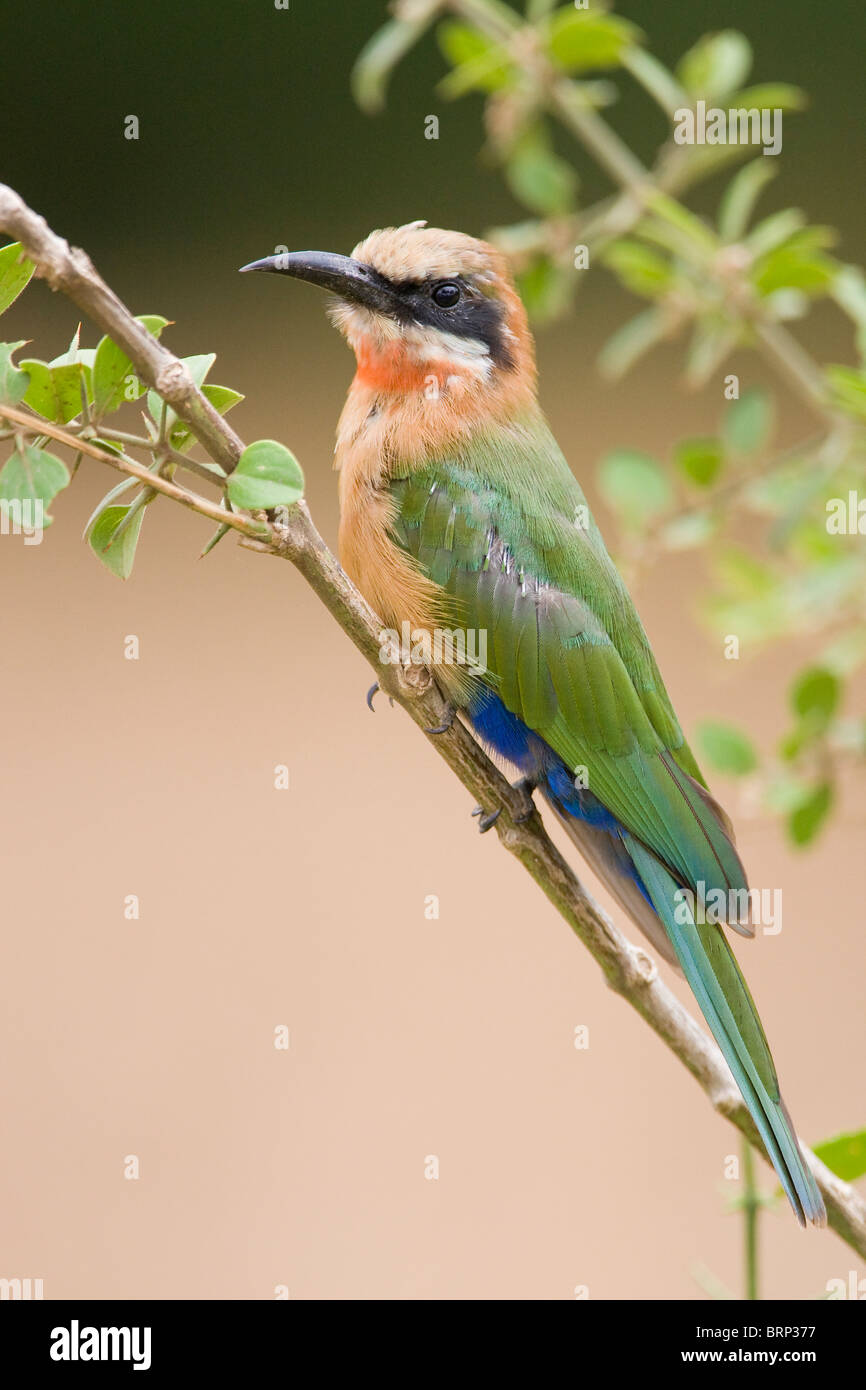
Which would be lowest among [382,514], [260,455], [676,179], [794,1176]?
[794,1176]

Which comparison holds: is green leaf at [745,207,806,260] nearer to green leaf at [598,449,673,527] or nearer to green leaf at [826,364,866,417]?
green leaf at [826,364,866,417]

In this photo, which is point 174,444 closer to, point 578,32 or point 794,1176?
point 578,32

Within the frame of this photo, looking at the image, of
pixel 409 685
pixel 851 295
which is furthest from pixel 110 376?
pixel 851 295

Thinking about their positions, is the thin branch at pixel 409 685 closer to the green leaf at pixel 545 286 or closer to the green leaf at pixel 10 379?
the green leaf at pixel 10 379

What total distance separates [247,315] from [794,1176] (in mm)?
3560

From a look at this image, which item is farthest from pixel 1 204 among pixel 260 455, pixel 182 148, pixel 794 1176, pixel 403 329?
pixel 182 148

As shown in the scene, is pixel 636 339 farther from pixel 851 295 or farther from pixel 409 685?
pixel 409 685

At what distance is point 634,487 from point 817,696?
0.35 meters

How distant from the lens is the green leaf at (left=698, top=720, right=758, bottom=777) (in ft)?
4.89

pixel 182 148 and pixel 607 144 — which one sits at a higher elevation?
pixel 182 148

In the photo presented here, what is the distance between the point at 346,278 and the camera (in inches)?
69.7

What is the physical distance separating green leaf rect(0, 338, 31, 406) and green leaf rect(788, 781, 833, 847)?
80 centimetres

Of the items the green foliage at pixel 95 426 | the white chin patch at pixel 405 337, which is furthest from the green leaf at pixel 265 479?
the white chin patch at pixel 405 337

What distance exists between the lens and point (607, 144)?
1.38m
